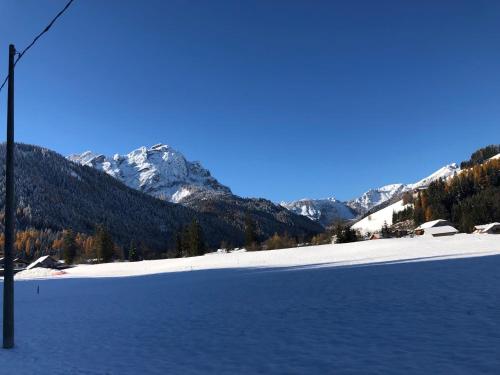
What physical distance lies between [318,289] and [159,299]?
392 inches

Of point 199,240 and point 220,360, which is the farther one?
point 199,240

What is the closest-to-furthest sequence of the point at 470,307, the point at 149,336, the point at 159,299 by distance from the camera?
the point at 470,307
the point at 149,336
the point at 159,299

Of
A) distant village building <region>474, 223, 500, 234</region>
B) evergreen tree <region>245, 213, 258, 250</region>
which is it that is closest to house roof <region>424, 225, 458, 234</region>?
distant village building <region>474, 223, 500, 234</region>

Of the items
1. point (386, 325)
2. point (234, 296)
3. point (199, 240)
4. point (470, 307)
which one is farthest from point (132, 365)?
point (199, 240)

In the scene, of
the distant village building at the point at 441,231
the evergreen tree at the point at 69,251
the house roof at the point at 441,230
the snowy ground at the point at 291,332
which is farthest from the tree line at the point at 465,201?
the snowy ground at the point at 291,332

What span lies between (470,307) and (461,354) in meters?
5.71

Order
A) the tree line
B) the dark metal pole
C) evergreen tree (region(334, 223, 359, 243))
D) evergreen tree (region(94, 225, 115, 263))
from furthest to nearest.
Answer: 1. the tree line
2. evergreen tree (region(94, 225, 115, 263))
3. evergreen tree (region(334, 223, 359, 243))
4. the dark metal pole

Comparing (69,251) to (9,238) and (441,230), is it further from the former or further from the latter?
(9,238)

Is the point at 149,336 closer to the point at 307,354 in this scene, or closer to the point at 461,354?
the point at 307,354

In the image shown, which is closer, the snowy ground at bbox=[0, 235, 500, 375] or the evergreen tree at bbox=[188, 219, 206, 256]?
the snowy ground at bbox=[0, 235, 500, 375]

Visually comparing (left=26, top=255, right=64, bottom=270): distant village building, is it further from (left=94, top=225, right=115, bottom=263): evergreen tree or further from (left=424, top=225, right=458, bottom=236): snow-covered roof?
(left=424, top=225, right=458, bottom=236): snow-covered roof

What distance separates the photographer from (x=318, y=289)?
76.7 feet

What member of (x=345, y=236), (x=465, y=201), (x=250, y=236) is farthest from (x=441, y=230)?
(x=465, y=201)

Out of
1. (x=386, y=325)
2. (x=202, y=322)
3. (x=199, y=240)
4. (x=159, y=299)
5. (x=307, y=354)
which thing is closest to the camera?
(x=307, y=354)
